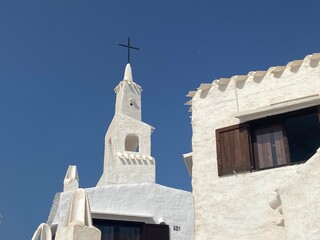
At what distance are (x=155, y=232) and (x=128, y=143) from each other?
9524mm

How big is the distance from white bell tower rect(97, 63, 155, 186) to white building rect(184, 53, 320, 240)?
33.5 feet

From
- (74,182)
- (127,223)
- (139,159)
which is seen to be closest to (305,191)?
(127,223)

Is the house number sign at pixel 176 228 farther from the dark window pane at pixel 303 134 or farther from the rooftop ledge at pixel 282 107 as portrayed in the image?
the dark window pane at pixel 303 134

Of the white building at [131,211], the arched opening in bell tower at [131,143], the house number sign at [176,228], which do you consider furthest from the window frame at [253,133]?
the arched opening in bell tower at [131,143]

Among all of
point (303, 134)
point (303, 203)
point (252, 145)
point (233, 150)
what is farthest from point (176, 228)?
point (303, 203)

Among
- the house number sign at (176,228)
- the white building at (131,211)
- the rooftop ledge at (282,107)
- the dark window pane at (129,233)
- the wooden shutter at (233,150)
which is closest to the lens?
the rooftop ledge at (282,107)

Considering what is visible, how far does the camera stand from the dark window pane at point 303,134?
1083cm

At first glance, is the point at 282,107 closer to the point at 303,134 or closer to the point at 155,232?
the point at 303,134

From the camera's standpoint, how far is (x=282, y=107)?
1084 centimetres

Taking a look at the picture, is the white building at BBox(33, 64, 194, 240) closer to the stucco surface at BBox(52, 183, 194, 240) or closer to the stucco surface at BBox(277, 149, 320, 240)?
the stucco surface at BBox(52, 183, 194, 240)

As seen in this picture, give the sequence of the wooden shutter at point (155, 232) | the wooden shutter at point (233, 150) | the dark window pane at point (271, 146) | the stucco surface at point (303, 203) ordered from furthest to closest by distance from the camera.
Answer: the wooden shutter at point (155, 232), the wooden shutter at point (233, 150), the dark window pane at point (271, 146), the stucco surface at point (303, 203)

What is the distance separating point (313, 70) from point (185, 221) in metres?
8.20

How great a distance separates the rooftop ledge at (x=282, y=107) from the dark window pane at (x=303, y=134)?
1.11ft

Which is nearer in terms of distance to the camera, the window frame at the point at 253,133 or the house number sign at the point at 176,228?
the window frame at the point at 253,133
